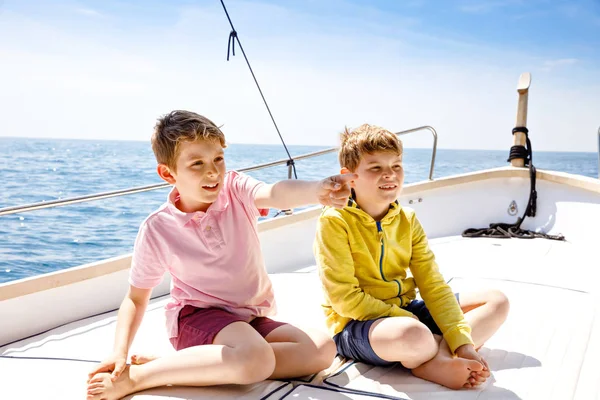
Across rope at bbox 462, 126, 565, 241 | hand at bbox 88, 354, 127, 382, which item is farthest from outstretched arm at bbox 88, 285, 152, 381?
rope at bbox 462, 126, 565, 241

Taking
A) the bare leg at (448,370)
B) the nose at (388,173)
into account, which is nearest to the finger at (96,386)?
the bare leg at (448,370)

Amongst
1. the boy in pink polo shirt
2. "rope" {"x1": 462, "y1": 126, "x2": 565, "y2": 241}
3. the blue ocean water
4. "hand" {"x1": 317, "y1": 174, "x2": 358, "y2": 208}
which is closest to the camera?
"hand" {"x1": 317, "y1": 174, "x2": 358, "y2": 208}

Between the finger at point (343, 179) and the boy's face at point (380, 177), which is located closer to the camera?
the finger at point (343, 179)

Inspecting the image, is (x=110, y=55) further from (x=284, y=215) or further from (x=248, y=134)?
(x=284, y=215)

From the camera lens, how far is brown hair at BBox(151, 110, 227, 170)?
1.43m

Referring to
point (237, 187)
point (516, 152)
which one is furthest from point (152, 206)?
point (237, 187)

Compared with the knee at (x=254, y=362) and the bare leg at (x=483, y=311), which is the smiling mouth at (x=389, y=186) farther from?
the knee at (x=254, y=362)

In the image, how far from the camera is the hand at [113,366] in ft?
4.25

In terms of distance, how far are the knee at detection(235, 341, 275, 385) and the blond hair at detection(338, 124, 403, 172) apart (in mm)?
576

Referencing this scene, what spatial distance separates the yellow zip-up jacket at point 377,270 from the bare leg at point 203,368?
0.28 meters

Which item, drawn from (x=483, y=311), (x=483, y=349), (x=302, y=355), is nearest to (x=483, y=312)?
(x=483, y=311)

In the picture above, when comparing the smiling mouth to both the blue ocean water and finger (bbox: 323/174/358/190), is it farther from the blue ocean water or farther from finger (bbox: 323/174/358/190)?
the blue ocean water

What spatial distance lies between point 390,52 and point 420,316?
134 feet

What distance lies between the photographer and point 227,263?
1492mm
